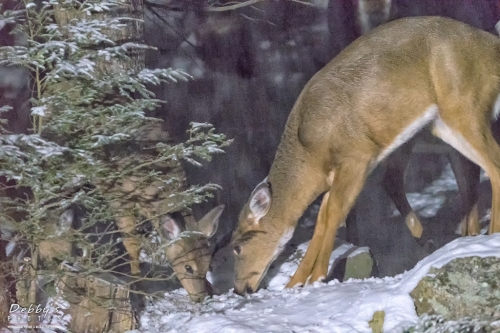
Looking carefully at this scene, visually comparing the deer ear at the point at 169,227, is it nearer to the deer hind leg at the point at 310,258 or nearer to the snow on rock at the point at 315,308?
the snow on rock at the point at 315,308

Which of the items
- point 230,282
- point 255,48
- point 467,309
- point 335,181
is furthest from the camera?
point 255,48

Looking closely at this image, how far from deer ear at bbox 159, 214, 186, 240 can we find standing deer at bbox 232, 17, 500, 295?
836 mm

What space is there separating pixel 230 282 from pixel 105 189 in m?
2.70

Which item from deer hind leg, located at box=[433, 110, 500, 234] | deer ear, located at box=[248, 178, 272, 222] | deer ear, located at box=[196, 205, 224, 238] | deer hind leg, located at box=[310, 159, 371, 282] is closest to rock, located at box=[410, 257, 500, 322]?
deer hind leg, located at box=[433, 110, 500, 234]

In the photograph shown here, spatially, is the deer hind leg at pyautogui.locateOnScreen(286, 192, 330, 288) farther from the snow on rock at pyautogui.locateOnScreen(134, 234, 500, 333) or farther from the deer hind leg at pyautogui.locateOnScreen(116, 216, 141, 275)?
the deer hind leg at pyautogui.locateOnScreen(116, 216, 141, 275)

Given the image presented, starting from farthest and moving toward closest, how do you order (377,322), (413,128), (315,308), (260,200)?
(260,200) < (413,128) < (315,308) < (377,322)

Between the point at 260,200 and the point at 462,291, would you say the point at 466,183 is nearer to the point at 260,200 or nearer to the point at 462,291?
the point at 260,200

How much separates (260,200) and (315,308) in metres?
1.70

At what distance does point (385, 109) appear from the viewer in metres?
6.41

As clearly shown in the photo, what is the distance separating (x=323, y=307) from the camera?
16.9 feet

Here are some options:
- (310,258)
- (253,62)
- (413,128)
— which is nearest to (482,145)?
(413,128)

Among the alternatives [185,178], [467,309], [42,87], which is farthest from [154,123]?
[467,309]

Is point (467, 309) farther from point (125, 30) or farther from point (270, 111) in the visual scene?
point (270, 111)

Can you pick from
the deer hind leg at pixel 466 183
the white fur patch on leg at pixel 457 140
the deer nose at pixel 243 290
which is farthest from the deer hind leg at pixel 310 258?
the deer hind leg at pixel 466 183
